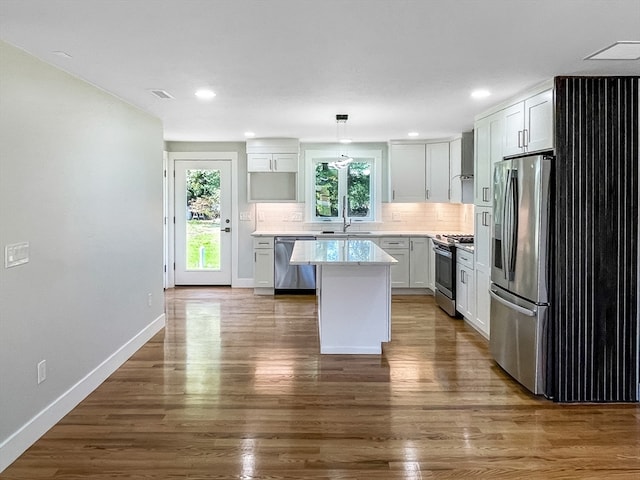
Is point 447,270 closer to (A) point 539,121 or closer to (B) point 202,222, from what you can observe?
(A) point 539,121

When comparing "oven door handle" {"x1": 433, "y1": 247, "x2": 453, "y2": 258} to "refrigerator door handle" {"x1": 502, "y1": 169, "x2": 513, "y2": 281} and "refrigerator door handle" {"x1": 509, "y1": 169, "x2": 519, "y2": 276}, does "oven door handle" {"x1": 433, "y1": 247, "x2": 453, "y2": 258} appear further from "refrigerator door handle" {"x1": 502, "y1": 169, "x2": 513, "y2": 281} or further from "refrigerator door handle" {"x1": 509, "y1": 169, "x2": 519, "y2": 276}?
"refrigerator door handle" {"x1": 509, "y1": 169, "x2": 519, "y2": 276}

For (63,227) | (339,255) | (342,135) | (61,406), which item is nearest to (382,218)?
(342,135)

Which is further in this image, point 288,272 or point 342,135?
point 288,272

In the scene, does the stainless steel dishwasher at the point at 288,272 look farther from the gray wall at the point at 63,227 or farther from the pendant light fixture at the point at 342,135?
the gray wall at the point at 63,227

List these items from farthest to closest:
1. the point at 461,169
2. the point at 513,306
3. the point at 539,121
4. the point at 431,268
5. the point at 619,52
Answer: the point at 431,268, the point at 461,169, the point at 513,306, the point at 539,121, the point at 619,52

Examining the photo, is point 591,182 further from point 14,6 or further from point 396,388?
point 14,6

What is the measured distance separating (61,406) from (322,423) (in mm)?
1649

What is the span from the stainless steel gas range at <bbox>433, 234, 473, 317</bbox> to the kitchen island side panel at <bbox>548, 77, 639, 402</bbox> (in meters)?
2.43

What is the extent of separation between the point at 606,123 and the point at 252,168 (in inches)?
195

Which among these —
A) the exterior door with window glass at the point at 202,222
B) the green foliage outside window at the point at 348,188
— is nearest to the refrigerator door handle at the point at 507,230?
the green foliage outside window at the point at 348,188

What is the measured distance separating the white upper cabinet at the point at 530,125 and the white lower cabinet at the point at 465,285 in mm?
1537

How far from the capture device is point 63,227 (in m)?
3.16

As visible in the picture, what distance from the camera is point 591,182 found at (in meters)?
3.31

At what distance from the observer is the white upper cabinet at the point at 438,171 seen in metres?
7.16
